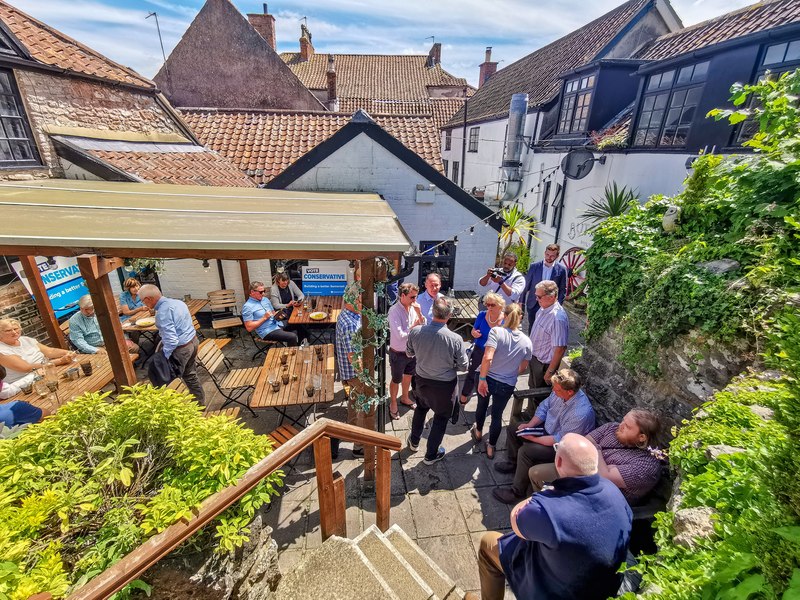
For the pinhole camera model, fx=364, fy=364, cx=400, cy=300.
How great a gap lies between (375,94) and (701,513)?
32588mm

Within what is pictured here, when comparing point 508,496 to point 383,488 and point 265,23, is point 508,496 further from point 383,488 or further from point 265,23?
point 265,23

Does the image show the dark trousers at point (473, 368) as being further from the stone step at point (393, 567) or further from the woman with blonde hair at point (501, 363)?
the stone step at point (393, 567)

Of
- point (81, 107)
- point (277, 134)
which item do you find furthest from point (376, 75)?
point (81, 107)

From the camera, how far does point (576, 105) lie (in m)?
12.1

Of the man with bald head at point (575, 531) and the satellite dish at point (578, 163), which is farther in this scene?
the satellite dish at point (578, 163)

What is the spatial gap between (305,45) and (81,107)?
28302 millimetres

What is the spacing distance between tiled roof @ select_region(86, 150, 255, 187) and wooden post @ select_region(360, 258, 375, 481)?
657 centimetres

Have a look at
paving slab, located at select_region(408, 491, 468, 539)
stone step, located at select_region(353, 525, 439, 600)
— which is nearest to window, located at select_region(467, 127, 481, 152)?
paving slab, located at select_region(408, 491, 468, 539)

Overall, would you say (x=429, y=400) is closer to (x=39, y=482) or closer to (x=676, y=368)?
(x=676, y=368)

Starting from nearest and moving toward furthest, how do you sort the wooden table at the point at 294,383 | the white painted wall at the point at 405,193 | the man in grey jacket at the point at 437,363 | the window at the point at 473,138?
the man in grey jacket at the point at 437,363, the wooden table at the point at 294,383, the white painted wall at the point at 405,193, the window at the point at 473,138

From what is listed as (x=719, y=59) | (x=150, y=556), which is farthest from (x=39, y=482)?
(x=719, y=59)

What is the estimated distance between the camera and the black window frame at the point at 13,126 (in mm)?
6160

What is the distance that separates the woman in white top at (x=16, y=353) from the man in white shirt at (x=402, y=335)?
4356 mm

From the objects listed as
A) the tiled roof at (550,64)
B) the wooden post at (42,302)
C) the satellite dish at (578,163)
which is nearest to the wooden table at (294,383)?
the wooden post at (42,302)
